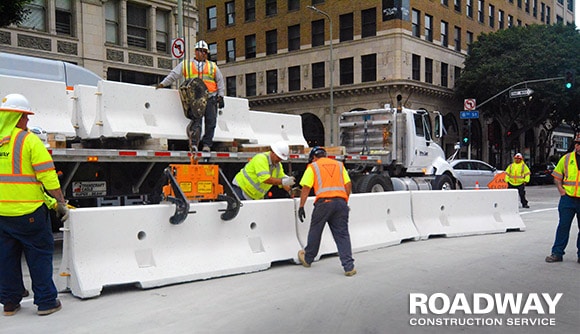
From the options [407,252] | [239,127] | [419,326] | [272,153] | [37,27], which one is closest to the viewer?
[419,326]

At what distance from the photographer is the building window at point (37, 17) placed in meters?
23.8

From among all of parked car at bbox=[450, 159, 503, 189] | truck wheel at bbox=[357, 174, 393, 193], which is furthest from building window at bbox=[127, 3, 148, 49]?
truck wheel at bbox=[357, 174, 393, 193]

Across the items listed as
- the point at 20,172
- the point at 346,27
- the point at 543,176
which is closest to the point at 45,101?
the point at 20,172

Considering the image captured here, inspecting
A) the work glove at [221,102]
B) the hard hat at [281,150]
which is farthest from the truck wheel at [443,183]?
the hard hat at [281,150]

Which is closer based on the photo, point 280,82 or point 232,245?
point 232,245

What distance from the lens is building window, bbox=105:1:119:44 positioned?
86.9 ft

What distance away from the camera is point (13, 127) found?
17.6 ft

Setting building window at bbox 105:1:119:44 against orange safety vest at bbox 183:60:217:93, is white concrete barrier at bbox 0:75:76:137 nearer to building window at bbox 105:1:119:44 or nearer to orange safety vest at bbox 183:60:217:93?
orange safety vest at bbox 183:60:217:93

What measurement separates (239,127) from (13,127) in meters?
5.49

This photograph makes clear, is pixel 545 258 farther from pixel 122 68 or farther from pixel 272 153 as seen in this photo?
pixel 122 68

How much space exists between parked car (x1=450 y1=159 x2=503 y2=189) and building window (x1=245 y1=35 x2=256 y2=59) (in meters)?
27.3

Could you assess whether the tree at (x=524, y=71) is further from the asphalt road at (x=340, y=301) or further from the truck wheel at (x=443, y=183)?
the asphalt road at (x=340, y=301)

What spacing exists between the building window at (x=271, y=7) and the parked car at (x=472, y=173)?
2665cm

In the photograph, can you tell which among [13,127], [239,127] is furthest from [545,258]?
[13,127]
